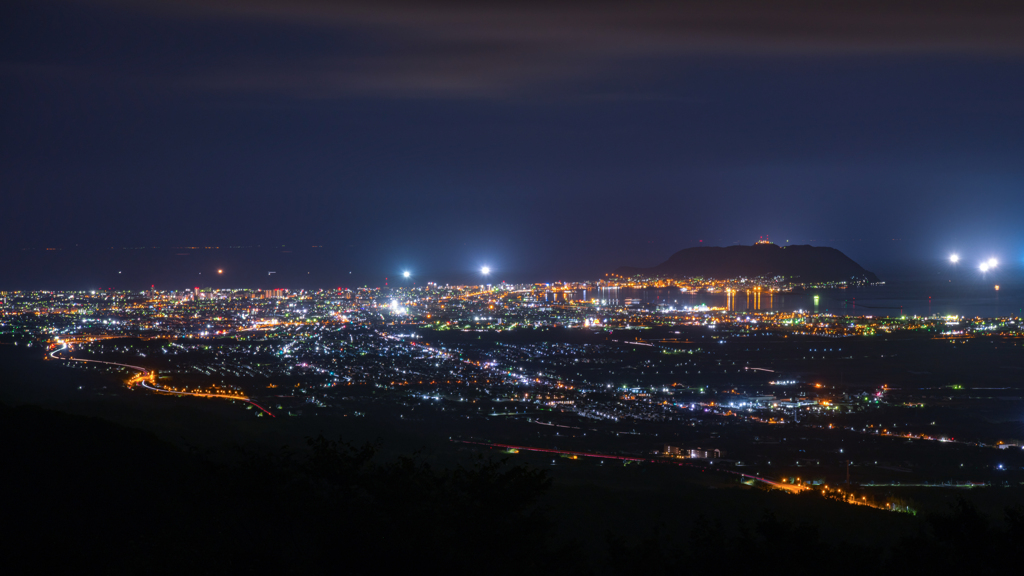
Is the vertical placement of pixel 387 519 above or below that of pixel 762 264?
below

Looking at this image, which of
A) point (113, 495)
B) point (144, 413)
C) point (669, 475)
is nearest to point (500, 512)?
point (113, 495)

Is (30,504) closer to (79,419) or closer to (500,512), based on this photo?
(79,419)

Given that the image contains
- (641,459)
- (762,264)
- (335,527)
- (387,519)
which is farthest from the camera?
(762,264)

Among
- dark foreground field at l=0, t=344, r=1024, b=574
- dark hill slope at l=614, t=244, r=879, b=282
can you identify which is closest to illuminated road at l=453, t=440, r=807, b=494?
dark foreground field at l=0, t=344, r=1024, b=574

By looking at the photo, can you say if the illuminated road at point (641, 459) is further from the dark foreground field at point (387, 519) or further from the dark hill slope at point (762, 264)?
the dark hill slope at point (762, 264)

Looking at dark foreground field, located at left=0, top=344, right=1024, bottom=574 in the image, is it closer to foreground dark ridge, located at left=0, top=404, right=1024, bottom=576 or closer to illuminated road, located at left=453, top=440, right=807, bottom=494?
foreground dark ridge, located at left=0, top=404, right=1024, bottom=576

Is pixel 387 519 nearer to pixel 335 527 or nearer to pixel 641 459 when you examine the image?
pixel 335 527

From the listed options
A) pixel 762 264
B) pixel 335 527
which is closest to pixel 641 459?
pixel 335 527

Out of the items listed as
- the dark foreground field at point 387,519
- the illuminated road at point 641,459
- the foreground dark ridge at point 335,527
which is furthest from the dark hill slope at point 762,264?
the foreground dark ridge at point 335,527
